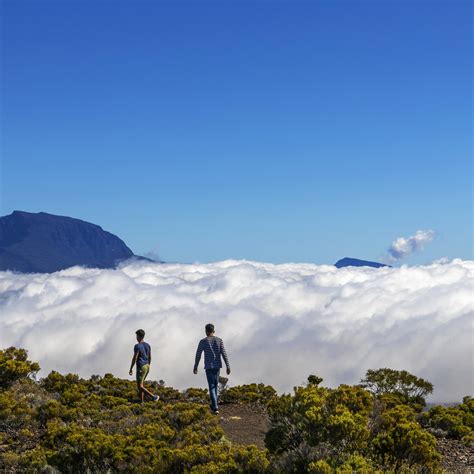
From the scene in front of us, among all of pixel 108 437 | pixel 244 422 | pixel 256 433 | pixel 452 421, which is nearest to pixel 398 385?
pixel 452 421

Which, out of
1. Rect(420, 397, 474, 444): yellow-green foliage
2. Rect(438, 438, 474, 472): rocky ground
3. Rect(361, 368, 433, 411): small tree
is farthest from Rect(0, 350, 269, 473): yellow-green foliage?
Rect(361, 368, 433, 411): small tree

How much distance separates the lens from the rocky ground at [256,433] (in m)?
9.90

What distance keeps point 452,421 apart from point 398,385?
19.8ft

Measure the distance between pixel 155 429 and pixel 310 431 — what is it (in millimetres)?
3162

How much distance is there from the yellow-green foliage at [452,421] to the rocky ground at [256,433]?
0.35 metres

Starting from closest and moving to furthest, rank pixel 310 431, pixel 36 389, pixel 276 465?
pixel 276 465
pixel 310 431
pixel 36 389

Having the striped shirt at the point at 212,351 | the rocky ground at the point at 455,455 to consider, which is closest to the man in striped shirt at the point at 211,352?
the striped shirt at the point at 212,351

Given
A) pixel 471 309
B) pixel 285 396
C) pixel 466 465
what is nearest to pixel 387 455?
pixel 285 396

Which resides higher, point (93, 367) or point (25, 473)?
point (93, 367)

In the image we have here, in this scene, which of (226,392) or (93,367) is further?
(93,367)

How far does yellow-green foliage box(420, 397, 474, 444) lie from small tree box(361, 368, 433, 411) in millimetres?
3676

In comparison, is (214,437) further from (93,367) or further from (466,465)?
(93,367)

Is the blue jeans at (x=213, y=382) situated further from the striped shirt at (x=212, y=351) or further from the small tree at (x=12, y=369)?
the small tree at (x=12, y=369)

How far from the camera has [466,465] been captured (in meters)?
9.73
